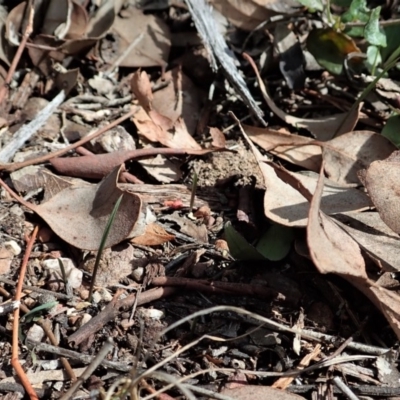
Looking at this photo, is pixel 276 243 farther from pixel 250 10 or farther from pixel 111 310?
pixel 250 10

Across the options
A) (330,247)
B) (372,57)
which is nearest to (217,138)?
(372,57)

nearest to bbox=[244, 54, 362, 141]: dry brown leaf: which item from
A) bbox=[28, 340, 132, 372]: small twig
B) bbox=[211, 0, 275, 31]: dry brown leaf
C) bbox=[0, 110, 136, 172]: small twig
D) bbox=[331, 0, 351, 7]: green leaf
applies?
bbox=[211, 0, 275, 31]: dry brown leaf

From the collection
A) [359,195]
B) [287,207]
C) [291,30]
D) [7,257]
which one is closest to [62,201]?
[7,257]

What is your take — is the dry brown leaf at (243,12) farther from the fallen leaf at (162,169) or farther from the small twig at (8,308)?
the small twig at (8,308)

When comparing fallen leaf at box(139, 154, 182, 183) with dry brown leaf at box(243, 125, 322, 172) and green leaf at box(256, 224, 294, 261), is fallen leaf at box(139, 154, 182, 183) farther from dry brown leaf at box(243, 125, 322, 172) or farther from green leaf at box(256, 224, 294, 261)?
green leaf at box(256, 224, 294, 261)

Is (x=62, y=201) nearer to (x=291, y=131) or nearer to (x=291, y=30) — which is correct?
(x=291, y=131)

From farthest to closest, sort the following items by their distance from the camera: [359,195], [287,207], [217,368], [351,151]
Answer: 1. [351,151]
2. [359,195]
3. [287,207]
4. [217,368]
